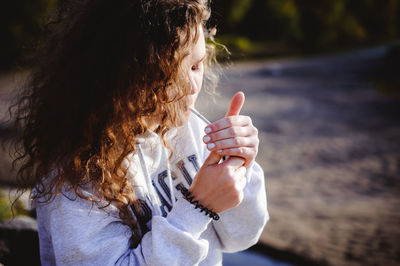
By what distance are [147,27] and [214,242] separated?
99 cm

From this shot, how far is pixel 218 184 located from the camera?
3.80 ft

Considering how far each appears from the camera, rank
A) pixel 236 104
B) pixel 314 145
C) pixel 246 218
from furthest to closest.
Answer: pixel 314 145 < pixel 246 218 < pixel 236 104

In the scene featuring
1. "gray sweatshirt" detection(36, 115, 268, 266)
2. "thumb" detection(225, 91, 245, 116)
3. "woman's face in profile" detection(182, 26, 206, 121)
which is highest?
"woman's face in profile" detection(182, 26, 206, 121)

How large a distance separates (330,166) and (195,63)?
5.38 meters

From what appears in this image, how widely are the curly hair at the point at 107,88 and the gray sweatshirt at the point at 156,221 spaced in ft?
0.20

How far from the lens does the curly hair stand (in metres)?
1.20

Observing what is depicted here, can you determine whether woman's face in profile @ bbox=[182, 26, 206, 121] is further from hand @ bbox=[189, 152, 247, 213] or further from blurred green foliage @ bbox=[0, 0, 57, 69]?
blurred green foliage @ bbox=[0, 0, 57, 69]

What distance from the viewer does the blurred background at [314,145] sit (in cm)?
356

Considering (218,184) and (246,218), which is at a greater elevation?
(218,184)

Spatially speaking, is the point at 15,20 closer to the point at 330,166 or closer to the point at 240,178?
the point at 330,166

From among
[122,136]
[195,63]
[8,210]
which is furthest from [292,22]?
[122,136]

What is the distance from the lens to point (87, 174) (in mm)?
1209

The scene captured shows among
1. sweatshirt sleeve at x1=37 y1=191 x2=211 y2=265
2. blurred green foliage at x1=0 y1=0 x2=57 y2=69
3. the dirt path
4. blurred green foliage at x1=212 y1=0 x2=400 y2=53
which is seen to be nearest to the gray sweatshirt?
sweatshirt sleeve at x1=37 y1=191 x2=211 y2=265

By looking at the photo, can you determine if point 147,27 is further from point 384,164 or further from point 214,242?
point 384,164
